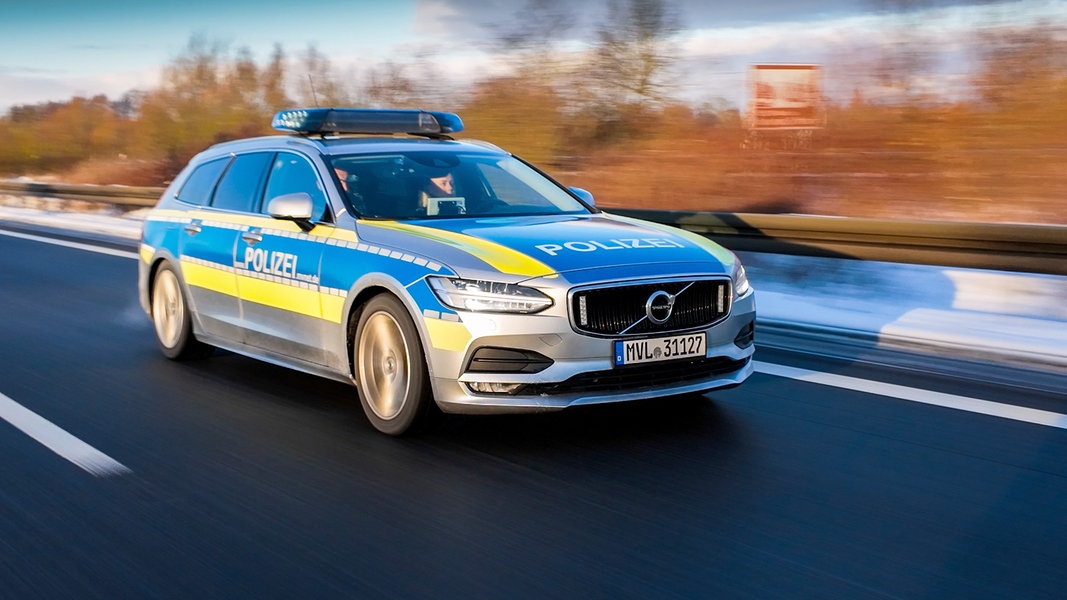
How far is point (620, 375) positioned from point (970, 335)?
12.1ft

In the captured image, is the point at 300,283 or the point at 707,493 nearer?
the point at 707,493

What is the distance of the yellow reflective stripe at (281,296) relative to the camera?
6.85 m

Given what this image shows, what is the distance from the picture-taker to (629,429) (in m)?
6.31

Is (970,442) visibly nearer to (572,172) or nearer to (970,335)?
(970,335)

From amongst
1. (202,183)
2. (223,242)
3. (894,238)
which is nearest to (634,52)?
(894,238)

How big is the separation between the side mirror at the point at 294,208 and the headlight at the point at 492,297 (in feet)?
4.05

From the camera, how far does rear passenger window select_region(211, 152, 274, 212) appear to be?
7828mm

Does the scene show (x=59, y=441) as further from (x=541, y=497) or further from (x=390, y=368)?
(x=541, y=497)

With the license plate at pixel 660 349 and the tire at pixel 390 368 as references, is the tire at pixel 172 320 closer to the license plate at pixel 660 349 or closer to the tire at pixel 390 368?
the tire at pixel 390 368

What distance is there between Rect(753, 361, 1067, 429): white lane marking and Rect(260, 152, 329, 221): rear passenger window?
2.78 meters

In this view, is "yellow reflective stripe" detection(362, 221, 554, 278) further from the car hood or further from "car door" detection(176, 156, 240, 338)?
"car door" detection(176, 156, 240, 338)

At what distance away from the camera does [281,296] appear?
7.15 metres

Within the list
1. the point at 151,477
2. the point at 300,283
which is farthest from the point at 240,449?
the point at 300,283

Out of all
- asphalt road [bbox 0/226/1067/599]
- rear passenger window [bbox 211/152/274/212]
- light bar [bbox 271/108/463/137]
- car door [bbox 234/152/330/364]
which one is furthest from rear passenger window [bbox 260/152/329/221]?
asphalt road [bbox 0/226/1067/599]
